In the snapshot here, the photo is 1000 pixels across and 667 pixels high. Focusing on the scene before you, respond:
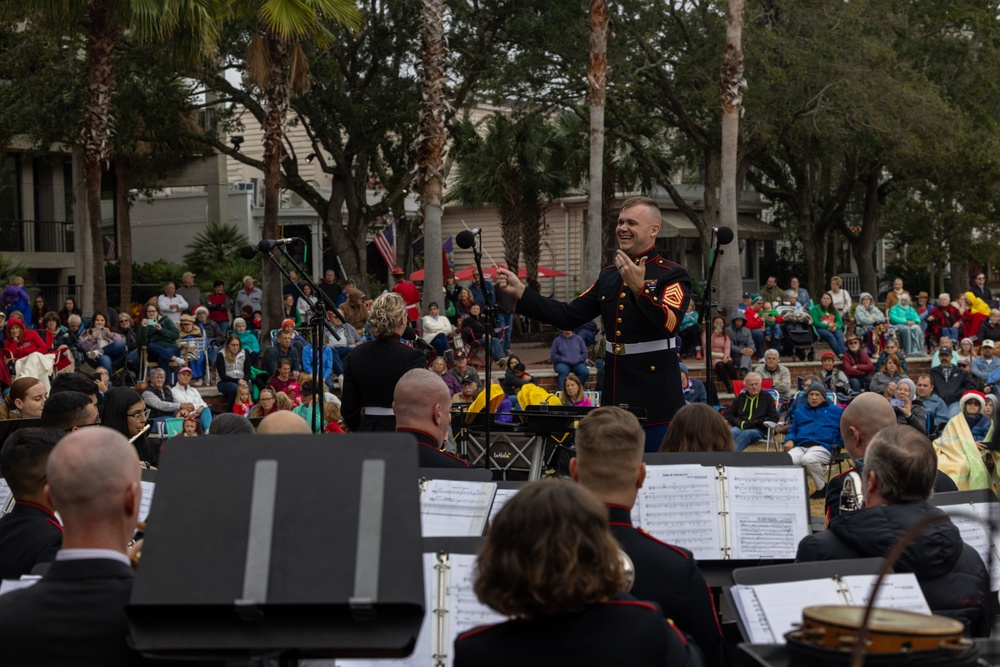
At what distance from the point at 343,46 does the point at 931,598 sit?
73.5 feet

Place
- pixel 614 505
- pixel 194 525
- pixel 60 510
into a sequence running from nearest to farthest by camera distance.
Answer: pixel 194 525
pixel 60 510
pixel 614 505

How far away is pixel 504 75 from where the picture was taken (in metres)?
24.6

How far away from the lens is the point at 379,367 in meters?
6.97

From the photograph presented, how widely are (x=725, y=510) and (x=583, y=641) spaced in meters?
1.88

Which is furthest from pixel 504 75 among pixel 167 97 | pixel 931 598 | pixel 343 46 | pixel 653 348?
pixel 931 598

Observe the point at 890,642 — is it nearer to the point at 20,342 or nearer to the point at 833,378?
the point at 20,342

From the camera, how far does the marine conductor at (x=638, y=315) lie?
21.3 feet

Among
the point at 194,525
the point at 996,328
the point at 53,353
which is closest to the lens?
the point at 194,525

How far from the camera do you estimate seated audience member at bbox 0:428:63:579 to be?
13.8 ft

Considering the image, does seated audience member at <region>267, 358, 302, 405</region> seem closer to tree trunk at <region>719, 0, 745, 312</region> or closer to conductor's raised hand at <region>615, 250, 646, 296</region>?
tree trunk at <region>719, 0, 745, 312</region>

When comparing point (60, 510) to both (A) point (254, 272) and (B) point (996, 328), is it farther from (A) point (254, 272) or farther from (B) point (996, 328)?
(A) point (254, 272)

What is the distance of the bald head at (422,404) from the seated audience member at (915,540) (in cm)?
182

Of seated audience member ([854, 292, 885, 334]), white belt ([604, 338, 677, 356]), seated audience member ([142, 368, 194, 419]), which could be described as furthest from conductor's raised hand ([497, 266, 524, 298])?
seated audience member ([854, 292, 885, 334])

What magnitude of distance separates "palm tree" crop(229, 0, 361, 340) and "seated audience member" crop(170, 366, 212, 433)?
423 centimetres
